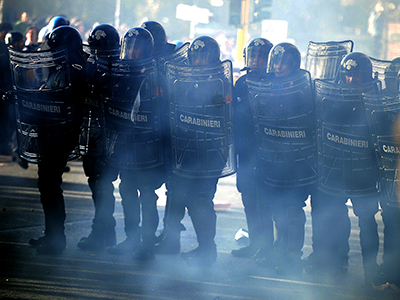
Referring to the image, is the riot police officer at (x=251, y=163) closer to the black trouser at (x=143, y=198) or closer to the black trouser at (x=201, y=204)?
the black trouser at (x=201, y=204)

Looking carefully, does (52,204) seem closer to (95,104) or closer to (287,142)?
(95,104)

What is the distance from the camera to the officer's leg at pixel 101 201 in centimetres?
493

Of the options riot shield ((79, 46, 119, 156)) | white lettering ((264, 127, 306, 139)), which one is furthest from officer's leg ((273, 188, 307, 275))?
riot shield ((79, 46, 119, 156))

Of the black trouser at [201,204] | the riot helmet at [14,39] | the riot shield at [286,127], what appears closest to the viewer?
the riot shield at [286,127]

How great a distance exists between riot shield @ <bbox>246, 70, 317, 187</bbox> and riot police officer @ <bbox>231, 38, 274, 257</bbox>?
20cm

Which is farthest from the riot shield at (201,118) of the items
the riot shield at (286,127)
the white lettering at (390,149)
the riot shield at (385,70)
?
the riot shield at (385,70)

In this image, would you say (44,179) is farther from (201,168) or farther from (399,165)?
(399,165)

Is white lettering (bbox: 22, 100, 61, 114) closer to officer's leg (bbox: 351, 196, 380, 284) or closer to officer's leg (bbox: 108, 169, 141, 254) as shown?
officer's leg (bbox: 108, 169, 141, 254)

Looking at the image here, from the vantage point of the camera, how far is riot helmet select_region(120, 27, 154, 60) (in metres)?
4.53

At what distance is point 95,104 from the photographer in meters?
4.62

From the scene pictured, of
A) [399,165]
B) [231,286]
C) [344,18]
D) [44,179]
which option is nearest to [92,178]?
[44,179]

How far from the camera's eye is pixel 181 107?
4352 millimetres

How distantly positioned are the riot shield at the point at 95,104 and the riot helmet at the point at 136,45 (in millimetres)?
128

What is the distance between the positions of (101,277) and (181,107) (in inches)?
58.9
